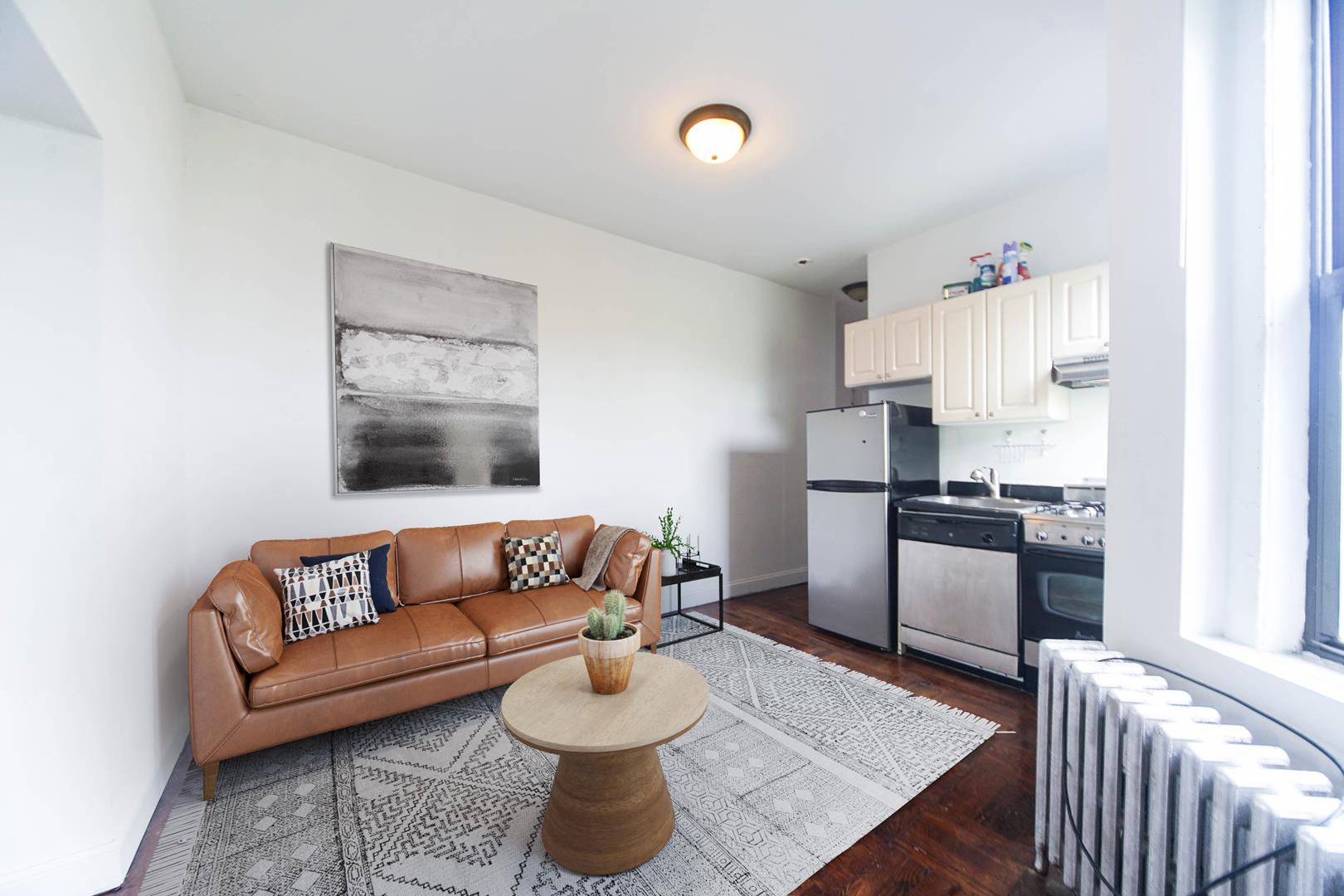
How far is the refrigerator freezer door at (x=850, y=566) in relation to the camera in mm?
3455

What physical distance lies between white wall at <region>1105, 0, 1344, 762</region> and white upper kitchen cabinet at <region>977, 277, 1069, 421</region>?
5.48 ft

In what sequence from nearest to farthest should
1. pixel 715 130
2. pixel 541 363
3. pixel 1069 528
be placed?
pixel 715 130, pixel 1069 528, pixel 541 363

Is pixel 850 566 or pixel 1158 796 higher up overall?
pixel 1158 796

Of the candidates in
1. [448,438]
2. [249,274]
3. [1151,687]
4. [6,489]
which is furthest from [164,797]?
[1151,687]

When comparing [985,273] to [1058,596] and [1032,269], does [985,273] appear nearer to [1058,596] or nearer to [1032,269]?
[1032,269]

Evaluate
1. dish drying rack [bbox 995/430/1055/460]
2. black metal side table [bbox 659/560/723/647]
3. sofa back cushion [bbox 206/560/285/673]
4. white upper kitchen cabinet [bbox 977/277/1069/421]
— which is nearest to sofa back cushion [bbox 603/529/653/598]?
black metal side table [bbox 659/560/723/647]

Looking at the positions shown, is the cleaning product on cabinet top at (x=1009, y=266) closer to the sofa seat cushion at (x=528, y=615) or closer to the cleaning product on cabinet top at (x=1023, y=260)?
the cleaning product on cabinet top at (x=1023, y=260)

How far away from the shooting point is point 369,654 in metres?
2.23

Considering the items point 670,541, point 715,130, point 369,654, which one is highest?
point 715,130

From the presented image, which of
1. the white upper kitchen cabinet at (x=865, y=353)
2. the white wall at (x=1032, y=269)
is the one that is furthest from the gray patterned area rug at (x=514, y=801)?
the white upper kitchen cabinet at (x=865, y=353)

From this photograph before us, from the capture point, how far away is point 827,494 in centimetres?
380

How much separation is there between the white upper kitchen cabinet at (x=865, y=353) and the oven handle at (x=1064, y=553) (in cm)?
150

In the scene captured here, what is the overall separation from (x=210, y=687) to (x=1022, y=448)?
4262 mm

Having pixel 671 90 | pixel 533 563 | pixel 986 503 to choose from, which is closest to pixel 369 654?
pixel 533 563
